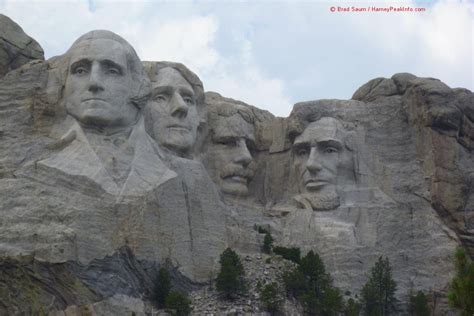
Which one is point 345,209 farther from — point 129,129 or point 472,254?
point 129,129

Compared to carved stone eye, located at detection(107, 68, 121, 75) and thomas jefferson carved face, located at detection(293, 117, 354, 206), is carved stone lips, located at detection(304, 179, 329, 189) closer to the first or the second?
thomas jefferson carved face, located at detection(293, 117, 354, 206)

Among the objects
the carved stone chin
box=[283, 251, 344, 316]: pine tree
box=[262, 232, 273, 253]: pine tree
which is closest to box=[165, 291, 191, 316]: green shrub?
box=[283, 251, 344, 316]: pine tree

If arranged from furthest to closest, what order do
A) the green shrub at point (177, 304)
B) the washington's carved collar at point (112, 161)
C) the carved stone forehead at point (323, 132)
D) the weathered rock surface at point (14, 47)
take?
1. the carved stone forehead at point (323, 132)
2. the weathered rock surface at point (14, 47)
3. the washington's carved collar at point (112, 161)
4. the green shrub at point (177, 304)

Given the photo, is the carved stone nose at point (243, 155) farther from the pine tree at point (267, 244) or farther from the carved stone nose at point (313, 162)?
the pine tree at point (267, 244)

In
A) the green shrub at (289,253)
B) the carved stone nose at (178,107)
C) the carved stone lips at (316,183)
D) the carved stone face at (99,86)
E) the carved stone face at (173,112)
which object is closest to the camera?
the carved stone face at (99,86)

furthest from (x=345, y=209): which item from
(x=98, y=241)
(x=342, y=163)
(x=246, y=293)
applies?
(x=98, y=241)

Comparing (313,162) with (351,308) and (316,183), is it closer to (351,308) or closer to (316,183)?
(316,183)

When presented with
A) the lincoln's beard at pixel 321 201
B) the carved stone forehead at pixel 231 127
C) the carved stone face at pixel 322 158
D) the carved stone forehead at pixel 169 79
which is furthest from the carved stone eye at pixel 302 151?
the carved stone forehead at pixel 169 79
